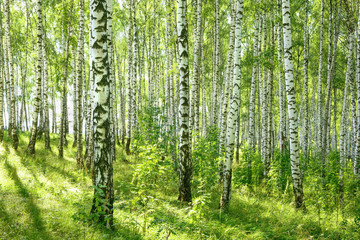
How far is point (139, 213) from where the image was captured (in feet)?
18.9

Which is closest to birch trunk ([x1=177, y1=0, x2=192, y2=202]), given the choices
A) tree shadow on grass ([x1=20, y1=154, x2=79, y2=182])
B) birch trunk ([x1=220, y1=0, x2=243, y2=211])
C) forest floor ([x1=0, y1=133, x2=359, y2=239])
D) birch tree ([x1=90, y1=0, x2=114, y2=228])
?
forest floor ([x1=0, y1=133, x2=359, y2=239])

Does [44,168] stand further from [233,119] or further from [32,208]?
[233,119]

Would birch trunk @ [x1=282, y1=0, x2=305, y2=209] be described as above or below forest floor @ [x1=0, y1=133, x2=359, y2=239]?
above

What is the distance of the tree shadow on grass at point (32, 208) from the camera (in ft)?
13.1

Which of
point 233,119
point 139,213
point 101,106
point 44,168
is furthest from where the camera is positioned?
point 44,168

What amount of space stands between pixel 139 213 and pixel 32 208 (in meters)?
2.25

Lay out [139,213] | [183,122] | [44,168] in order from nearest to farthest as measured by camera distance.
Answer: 1. [139,213]
2. [183,122]
3. [44,168]

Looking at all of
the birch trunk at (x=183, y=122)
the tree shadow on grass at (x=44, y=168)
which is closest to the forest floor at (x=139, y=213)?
the tree shadow on grass at (x=44, y=168)

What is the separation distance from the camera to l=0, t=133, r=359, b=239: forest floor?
166 inches

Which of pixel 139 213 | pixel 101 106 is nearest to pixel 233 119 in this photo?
pixel 139 213

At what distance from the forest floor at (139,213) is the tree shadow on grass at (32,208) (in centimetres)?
1

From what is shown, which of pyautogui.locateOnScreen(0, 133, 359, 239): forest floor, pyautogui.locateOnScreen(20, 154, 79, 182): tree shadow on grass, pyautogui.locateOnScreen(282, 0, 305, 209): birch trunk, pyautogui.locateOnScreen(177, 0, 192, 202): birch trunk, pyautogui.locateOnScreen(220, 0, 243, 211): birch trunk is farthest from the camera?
pyautogui.locateOnScreen(20, 154, 79, 182): tree shadow on grass

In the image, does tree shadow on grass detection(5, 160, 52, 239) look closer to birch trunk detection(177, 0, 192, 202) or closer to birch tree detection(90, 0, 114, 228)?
birch tree detection(90, 0, 114, 228)

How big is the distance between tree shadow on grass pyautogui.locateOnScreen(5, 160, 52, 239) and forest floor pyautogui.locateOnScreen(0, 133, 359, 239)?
15 mm
